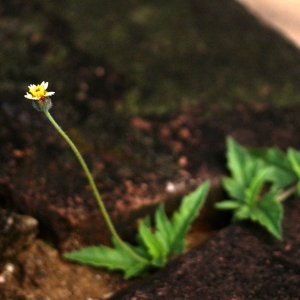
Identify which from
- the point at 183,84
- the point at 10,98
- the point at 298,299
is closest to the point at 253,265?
the point at 298,299

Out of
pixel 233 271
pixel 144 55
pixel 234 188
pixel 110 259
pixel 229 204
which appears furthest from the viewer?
pixel 144 55

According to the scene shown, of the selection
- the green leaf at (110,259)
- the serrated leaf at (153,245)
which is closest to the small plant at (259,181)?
the serrated leaf at (153,245)

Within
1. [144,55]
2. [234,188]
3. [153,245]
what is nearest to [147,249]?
[153,245]

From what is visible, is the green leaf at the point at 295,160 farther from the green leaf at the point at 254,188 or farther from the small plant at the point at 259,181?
the green leaf at the point at 254,188

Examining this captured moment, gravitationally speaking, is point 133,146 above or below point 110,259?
→ above

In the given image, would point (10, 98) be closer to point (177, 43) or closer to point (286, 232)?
point (177, 43)

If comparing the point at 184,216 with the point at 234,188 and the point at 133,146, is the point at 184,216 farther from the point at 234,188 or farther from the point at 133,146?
the point at 133,146

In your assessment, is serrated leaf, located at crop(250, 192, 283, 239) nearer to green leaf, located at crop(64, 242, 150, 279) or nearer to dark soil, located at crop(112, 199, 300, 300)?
dark soil, located at crop(112, 199, 300, 300)
